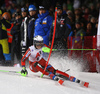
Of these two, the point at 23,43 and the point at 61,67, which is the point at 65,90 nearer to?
the point at 61,67

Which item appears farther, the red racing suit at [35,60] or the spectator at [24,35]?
the spectator at [24,35]

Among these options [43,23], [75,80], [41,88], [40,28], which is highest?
[43,23]

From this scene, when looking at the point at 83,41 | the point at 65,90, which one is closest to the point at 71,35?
the point at 83,41

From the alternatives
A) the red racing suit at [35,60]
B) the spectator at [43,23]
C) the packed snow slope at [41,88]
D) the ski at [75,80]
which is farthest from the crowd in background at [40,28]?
the packed snow slope at [41,88]

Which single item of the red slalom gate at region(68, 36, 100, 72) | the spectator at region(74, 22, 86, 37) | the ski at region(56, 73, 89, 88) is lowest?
the ski at region(56, 73, 89, 88)

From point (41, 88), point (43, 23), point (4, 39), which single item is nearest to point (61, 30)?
point (43, 23)

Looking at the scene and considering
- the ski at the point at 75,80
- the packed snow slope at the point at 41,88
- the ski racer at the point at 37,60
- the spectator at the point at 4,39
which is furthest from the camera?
the spectator at the point at 4,39

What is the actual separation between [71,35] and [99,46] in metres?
1.14

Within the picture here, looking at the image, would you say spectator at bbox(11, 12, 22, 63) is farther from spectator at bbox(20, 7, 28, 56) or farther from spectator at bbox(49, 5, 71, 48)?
spectator at bbox(49, 5, 71, 48)

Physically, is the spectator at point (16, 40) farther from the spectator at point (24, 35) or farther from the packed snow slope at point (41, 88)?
the packed snow slope at point (41, 88)

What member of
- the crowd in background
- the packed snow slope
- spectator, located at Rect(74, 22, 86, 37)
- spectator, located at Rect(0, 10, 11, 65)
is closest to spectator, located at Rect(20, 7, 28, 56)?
the crowd in background

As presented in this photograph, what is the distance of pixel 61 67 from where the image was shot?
735 cm

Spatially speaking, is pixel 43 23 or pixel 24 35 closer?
pixel 43 23

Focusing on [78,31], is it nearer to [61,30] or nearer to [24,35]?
[61,30]
